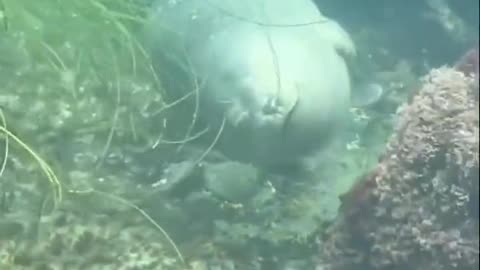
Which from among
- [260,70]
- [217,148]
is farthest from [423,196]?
[217,148]

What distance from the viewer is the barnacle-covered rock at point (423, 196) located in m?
3.60

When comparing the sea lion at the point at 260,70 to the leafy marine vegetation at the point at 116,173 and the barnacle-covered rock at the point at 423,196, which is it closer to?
the leafy marine vegetation at the point at 116,173

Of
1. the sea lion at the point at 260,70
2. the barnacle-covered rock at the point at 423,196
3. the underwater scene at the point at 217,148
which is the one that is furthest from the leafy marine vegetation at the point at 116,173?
the barnacle-covered rock at the point at 423,196

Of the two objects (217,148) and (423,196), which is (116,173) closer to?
(217,148)

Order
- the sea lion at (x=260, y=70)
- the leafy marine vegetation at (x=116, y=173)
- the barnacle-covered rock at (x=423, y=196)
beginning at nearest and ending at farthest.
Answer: the leafy marine vegetation at (x=116, y=173) < the barnacle-covered rock at (x=423, y=196) < the sea lion at (x=260, y=70)

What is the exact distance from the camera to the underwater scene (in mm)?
3541

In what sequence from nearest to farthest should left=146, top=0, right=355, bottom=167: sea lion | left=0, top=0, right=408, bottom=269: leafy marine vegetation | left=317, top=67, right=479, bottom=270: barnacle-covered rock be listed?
left=0, top=0, right=408, bottom=269: leafy marine vegetation
left=317, top=67, right=479, bottom=270: barnacle-covered rock
left=146, top=0, right=355, bottom=167: sea lion

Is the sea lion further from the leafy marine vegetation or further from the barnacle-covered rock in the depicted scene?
the barnacle-covered rock

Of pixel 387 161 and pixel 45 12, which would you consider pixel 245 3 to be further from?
pixel 387 161

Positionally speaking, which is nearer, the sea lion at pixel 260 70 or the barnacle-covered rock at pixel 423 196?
the barnacle-covered rock at pixel 423 196

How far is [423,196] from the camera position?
3723mm

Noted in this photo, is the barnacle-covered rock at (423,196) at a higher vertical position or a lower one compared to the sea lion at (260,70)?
lower

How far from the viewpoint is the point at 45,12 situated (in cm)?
446

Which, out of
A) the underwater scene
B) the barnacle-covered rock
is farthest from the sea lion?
the barnacle-covered rock
